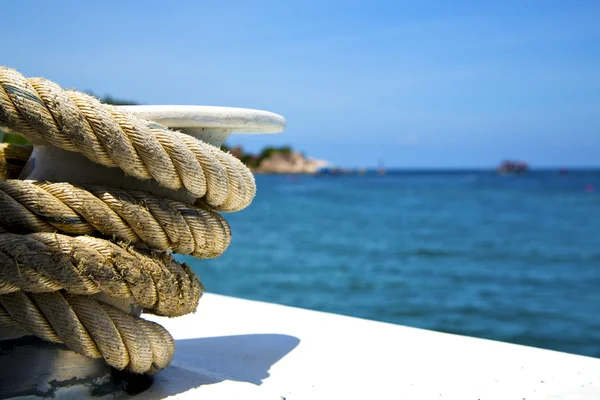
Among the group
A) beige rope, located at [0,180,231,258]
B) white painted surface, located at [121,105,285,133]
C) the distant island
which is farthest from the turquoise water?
the distant island

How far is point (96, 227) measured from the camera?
1637 mm

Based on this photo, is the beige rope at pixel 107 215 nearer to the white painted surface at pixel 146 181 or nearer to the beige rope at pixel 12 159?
the white painted surface at pixel 146 181

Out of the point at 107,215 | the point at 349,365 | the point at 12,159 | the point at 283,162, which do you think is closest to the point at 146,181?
the point at 107,215

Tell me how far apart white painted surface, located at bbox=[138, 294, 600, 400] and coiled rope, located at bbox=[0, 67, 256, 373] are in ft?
0.92

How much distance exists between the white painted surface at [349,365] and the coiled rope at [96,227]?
0.28m

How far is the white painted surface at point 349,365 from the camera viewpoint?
6.15 feet

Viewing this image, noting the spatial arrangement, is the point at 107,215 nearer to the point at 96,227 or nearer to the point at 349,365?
the point at 96,227

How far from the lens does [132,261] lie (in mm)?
1639

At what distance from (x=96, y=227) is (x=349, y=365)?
0.99 metres

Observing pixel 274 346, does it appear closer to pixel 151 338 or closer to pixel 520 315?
pixel 151 338

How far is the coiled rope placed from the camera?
154 centimetres

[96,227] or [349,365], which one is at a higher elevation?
[96,227]

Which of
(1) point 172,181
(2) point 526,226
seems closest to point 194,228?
(1) point 172,181

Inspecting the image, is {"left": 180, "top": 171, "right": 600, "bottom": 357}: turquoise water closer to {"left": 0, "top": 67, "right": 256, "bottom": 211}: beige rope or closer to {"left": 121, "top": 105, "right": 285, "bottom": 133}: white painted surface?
{"left": 121, "top": 105, "right": 285, "bottom": 133}: white painted surface
